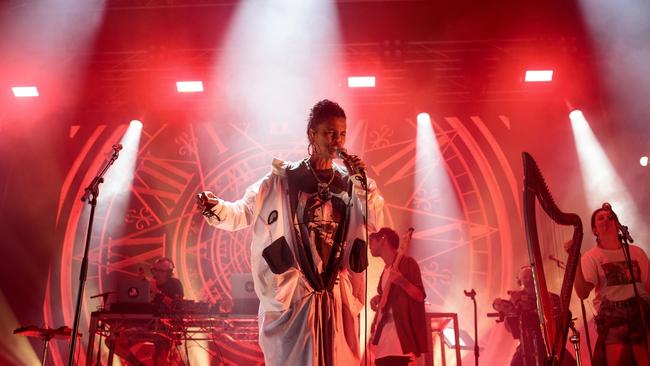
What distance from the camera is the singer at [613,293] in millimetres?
4805

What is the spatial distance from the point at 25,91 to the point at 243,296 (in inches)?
177

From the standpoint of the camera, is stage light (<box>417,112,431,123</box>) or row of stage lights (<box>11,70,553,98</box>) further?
stage light (<box>417,112,431,123</box>)

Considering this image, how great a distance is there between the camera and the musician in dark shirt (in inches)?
256

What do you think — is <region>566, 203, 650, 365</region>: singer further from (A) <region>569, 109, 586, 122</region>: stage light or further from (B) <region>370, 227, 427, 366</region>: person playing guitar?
(A) <region>569, 109, 586, 122</region>: stage light

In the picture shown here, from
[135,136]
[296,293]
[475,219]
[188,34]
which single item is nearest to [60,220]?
[135,136]

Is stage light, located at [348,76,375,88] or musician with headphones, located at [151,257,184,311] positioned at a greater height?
stage light, located at [348,76,375,88]

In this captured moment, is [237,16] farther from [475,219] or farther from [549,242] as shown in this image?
[549,242]

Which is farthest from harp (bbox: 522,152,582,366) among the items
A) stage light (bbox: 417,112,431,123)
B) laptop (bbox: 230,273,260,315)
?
stage light (bbox: 417,112,431,123)

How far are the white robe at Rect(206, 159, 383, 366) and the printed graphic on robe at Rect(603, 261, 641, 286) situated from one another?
292cm

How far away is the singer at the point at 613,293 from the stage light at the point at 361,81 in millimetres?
3710

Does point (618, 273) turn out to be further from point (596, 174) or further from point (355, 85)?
point (355, 85)

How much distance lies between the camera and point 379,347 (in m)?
5.51

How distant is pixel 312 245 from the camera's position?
2.98 meters

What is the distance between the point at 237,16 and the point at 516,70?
3723mm
